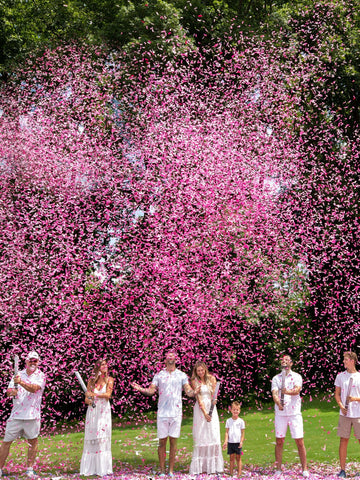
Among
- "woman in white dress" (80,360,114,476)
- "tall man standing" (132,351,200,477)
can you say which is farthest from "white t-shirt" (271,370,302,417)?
"woman in white dress" (80,360,114,476)

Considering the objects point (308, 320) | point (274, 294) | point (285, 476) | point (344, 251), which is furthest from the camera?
point (308, 320)

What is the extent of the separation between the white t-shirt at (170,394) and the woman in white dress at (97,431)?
0.90 metres

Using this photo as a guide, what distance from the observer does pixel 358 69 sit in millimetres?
18734

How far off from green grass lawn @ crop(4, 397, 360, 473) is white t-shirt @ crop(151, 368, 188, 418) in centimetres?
164

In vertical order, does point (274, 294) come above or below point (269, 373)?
above

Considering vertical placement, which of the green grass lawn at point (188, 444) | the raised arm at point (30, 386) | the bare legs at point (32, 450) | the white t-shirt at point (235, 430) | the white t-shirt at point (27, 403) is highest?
the raised arm at point (30, 386)

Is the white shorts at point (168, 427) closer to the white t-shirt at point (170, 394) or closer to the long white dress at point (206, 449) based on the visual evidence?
the white t-shirt at point (170, 394)

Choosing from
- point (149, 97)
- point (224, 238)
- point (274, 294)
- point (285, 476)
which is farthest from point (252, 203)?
point (285, 476)

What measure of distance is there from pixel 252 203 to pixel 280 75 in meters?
5.57

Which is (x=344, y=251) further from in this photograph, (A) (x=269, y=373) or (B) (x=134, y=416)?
(B) (x=134, y=416)

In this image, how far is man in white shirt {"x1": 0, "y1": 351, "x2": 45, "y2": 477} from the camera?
27.8 feet

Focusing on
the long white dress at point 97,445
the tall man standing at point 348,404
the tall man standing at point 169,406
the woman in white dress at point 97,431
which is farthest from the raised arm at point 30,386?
the tall man standing at point 348,404

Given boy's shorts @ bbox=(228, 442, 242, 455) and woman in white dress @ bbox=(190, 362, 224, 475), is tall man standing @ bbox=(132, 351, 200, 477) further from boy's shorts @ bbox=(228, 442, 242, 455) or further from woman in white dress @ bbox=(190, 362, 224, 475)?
boy's shorts @ bbox=(228, 442, 242, 455)

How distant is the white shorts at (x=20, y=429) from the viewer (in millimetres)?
8484
